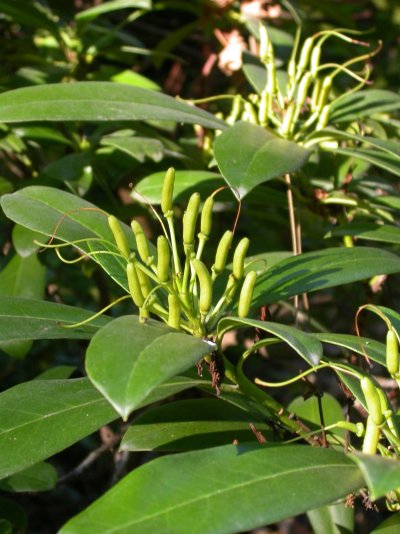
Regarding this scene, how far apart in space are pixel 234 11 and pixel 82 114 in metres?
0.99

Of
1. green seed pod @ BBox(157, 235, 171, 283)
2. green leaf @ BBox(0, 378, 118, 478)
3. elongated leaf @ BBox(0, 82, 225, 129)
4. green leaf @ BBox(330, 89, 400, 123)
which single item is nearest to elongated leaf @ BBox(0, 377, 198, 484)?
green leaf @ BBox(0, 378, 118, 478)

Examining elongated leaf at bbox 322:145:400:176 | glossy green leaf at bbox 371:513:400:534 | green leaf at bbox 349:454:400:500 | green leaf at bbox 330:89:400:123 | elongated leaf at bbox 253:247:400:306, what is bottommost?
glossy green leaf at bbox 371:513:400:534

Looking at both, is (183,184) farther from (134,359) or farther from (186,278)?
(134,359)

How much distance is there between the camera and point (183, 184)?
1161 mm

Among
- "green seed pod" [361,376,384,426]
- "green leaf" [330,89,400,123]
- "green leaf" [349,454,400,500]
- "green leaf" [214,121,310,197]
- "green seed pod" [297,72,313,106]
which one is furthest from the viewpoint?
"green leaf" [330,89,400,123]

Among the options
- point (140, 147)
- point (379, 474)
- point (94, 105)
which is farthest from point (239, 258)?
point (140, 147)

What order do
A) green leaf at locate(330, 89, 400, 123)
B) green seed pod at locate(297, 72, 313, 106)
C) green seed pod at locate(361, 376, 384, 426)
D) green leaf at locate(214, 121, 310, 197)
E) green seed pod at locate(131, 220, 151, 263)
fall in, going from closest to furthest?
1. green seed pod at locate(361, 376, 384, 426)
2. green seed pod at locate(131, 220, 151, 263)
3. green leaf at locate(214, 121, 310, 197)
4. green seed pod at locate(297, 72, 313, 106)
5. green leaf at locate(330, 89, 400, 123)

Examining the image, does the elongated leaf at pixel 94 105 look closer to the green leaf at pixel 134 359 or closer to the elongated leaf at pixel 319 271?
the elongated leaf at pixel 319 271

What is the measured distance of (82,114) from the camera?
1030 millimetres

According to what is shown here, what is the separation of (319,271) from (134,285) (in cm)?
26

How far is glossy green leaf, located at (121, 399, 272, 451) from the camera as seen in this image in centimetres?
87

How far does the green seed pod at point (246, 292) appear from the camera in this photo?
0.76 meters

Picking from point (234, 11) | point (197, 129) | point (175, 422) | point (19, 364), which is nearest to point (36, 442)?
point (175, 422)

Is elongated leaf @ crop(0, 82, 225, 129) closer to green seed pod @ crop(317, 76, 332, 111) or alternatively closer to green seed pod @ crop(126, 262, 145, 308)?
green seed pod @ crop(317, 76, 332, 111)
